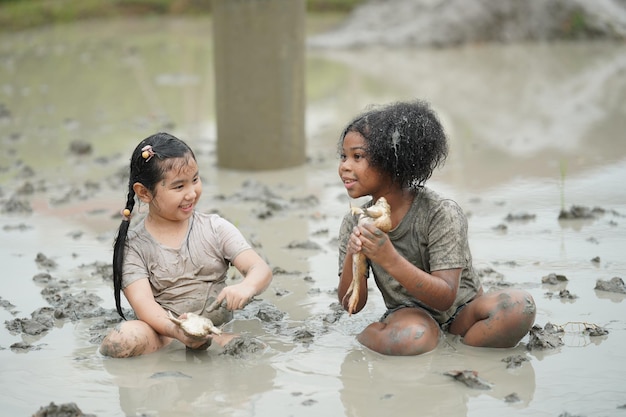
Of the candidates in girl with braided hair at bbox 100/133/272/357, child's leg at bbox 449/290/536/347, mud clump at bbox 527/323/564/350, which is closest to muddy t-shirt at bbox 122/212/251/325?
girl with braided hair at bbox 100/133/272/357

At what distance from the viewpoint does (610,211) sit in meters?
5.51

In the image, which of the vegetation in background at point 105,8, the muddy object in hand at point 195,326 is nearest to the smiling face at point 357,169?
the muddy object in hand at point 195,326

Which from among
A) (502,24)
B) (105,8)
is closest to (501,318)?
(502,24)

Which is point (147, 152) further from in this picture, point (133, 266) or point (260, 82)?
point (260, 82)

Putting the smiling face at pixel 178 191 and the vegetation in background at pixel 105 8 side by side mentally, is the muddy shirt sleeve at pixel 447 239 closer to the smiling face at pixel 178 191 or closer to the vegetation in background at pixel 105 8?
the smiling face at pixel 178 191

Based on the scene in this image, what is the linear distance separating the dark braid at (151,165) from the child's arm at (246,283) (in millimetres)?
438

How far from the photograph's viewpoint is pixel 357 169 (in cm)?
359

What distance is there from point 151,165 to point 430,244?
116 cm

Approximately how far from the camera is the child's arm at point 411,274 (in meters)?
3.36

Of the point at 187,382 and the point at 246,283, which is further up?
the point at 246,283

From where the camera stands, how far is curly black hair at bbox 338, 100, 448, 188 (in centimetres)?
355

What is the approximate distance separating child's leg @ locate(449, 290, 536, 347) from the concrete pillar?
3.64m

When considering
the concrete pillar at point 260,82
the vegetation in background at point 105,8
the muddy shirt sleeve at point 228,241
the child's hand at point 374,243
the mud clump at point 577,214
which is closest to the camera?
the child's hand at point 374,243

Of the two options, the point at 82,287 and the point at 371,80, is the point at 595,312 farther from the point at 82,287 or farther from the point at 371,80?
the point at 371,80
